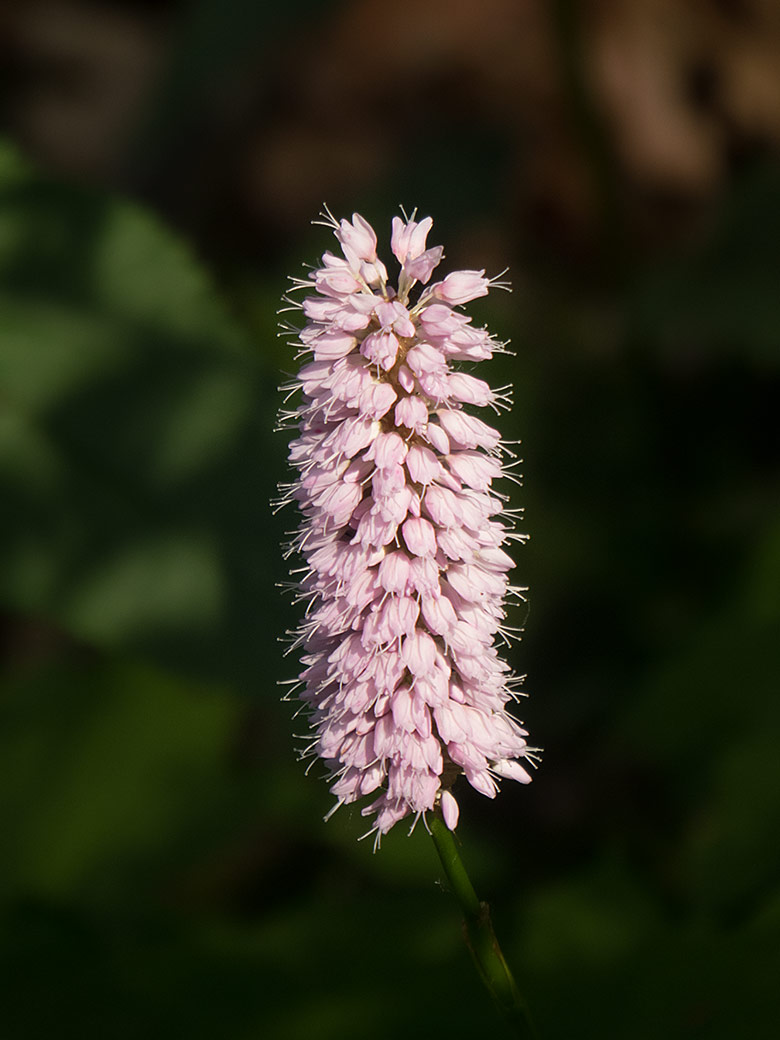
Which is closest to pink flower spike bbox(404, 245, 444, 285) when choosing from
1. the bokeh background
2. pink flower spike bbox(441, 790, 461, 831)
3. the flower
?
the flower

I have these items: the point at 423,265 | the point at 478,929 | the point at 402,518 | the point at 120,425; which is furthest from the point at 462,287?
the point at 120,425

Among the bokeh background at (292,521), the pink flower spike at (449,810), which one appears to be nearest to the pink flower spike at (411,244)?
the pink flower spike at (449,810)

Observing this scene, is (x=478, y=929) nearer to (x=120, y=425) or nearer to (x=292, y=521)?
(x=292, y=521)

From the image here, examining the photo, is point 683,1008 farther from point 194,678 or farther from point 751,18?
point 751,18

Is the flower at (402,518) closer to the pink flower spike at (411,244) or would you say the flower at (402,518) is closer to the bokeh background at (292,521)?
the pink flower spike at (411,244)

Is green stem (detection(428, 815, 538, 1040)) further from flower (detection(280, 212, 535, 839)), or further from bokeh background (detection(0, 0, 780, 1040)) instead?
bokeh background (detection(0, 0, 780, 1040))

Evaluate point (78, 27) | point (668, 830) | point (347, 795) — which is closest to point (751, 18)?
point (78, 27)
